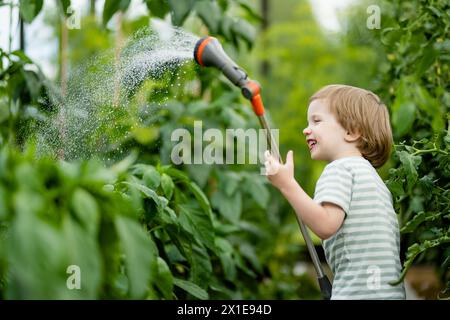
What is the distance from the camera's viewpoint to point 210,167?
288 centimetres

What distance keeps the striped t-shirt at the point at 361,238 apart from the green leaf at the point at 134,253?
53 centimetres

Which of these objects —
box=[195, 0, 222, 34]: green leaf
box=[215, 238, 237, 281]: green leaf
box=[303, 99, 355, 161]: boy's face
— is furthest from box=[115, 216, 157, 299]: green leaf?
box=[195, 0, 222, 34]: green leaf

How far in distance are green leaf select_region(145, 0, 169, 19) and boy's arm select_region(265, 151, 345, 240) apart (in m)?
1.18

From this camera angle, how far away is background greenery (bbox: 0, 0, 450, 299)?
858 millimetres

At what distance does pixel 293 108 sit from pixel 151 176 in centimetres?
509

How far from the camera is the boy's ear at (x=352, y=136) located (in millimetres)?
1509

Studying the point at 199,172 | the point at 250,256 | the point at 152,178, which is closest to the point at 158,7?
the point at 199,172

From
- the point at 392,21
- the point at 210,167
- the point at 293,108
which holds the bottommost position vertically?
A: the point at 210,167

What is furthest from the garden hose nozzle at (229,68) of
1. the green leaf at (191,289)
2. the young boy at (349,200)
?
the green leaf at (191,289)

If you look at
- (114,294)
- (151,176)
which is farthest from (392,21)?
(114,294)

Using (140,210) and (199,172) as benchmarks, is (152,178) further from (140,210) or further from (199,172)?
(199,172)

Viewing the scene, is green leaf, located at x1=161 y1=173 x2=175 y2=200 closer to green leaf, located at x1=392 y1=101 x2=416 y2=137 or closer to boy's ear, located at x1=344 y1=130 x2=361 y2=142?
boy's ear, located at x1=344 y1=130 x2=361 y2=142

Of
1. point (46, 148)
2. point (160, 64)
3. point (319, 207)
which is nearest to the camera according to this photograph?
point (319, 207)

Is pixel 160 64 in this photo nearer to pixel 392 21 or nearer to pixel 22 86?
pixel 22 86
